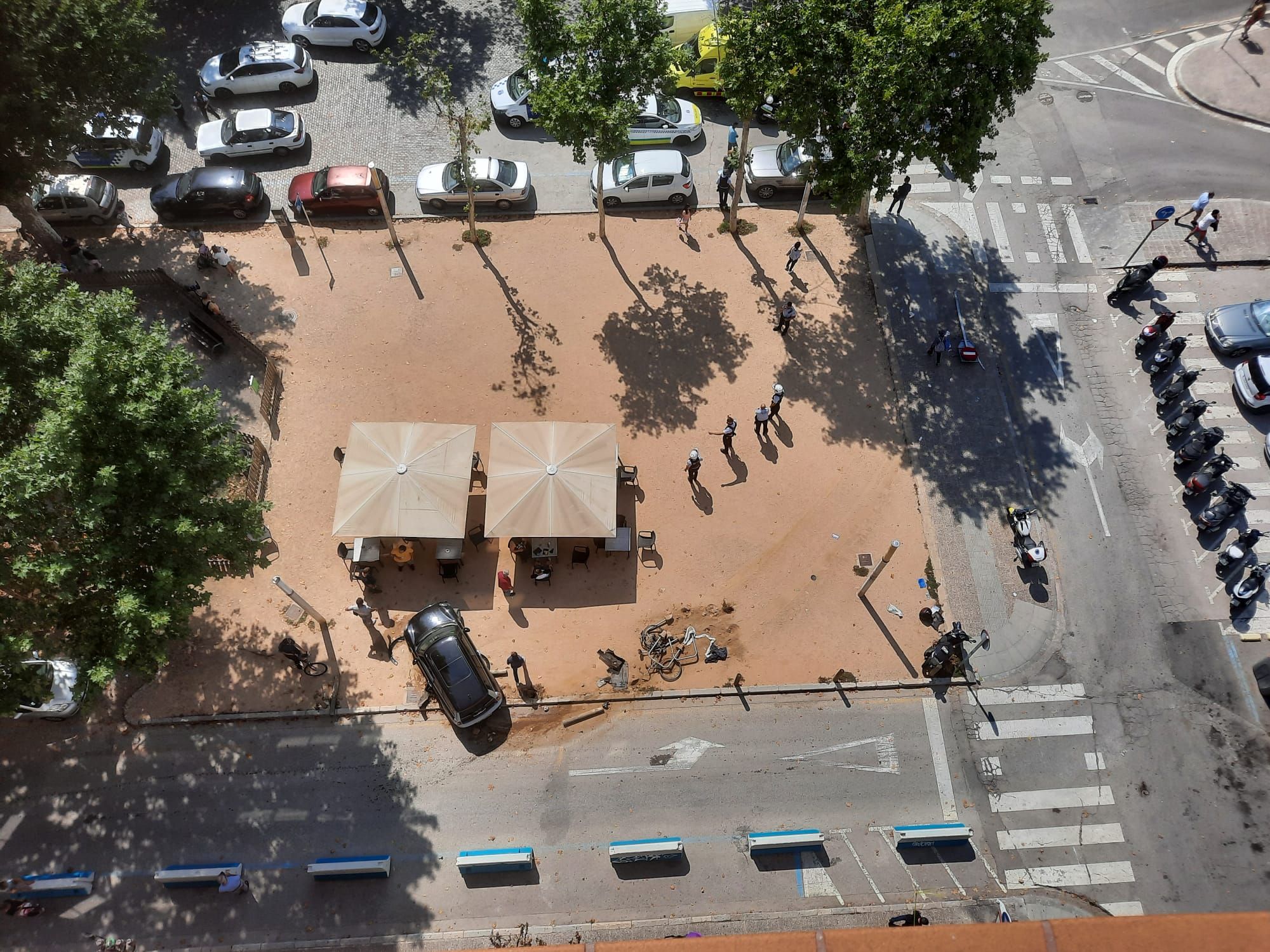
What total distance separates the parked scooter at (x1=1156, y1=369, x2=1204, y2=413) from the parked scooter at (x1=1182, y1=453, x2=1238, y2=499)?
8.15ft

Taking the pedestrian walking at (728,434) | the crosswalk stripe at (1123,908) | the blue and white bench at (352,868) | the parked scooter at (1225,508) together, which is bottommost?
the crosswalk stripe at (1123,908)

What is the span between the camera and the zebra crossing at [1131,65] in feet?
115

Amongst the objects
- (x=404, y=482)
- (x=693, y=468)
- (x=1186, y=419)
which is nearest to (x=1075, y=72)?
(x=1186, y=419)

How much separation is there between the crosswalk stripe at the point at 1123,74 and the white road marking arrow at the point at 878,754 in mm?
32353

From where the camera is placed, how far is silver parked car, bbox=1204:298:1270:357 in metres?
27.7

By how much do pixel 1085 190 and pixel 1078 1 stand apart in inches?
526

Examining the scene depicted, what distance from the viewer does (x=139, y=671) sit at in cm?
1770

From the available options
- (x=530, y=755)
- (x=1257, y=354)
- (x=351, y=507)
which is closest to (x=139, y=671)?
(x=351, y=507)

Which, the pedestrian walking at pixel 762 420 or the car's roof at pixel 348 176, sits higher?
the car's roof at pixel 348 176

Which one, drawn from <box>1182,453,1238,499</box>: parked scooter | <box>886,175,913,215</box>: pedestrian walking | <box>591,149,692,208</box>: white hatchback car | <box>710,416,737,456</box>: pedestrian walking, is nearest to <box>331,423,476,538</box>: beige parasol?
<box>710,416,737,456</box>: pedestrian walking

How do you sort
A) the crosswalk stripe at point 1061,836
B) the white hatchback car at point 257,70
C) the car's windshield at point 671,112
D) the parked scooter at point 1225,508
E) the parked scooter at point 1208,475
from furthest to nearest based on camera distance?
1. the white hatchback car at point 257,70
2. the car's windshield at point 671,112
3. the parked scooter at point 1208,475
4. the parked scooter at point 1225,508
5. the crosswalk stripe at point 1061,836

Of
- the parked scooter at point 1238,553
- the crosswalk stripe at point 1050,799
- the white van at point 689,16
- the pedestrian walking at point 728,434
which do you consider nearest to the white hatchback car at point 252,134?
the white van at point 689,16

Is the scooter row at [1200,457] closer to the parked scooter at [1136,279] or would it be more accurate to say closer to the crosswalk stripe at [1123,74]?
the parked scooter at [1136,279]

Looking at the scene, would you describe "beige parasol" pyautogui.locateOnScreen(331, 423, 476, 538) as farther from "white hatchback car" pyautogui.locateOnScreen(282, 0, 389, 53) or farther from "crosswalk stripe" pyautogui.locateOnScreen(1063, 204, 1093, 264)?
"crosswalk stripe" pyautogui.locateOnScreen(1063, 204, 1093, 264)
